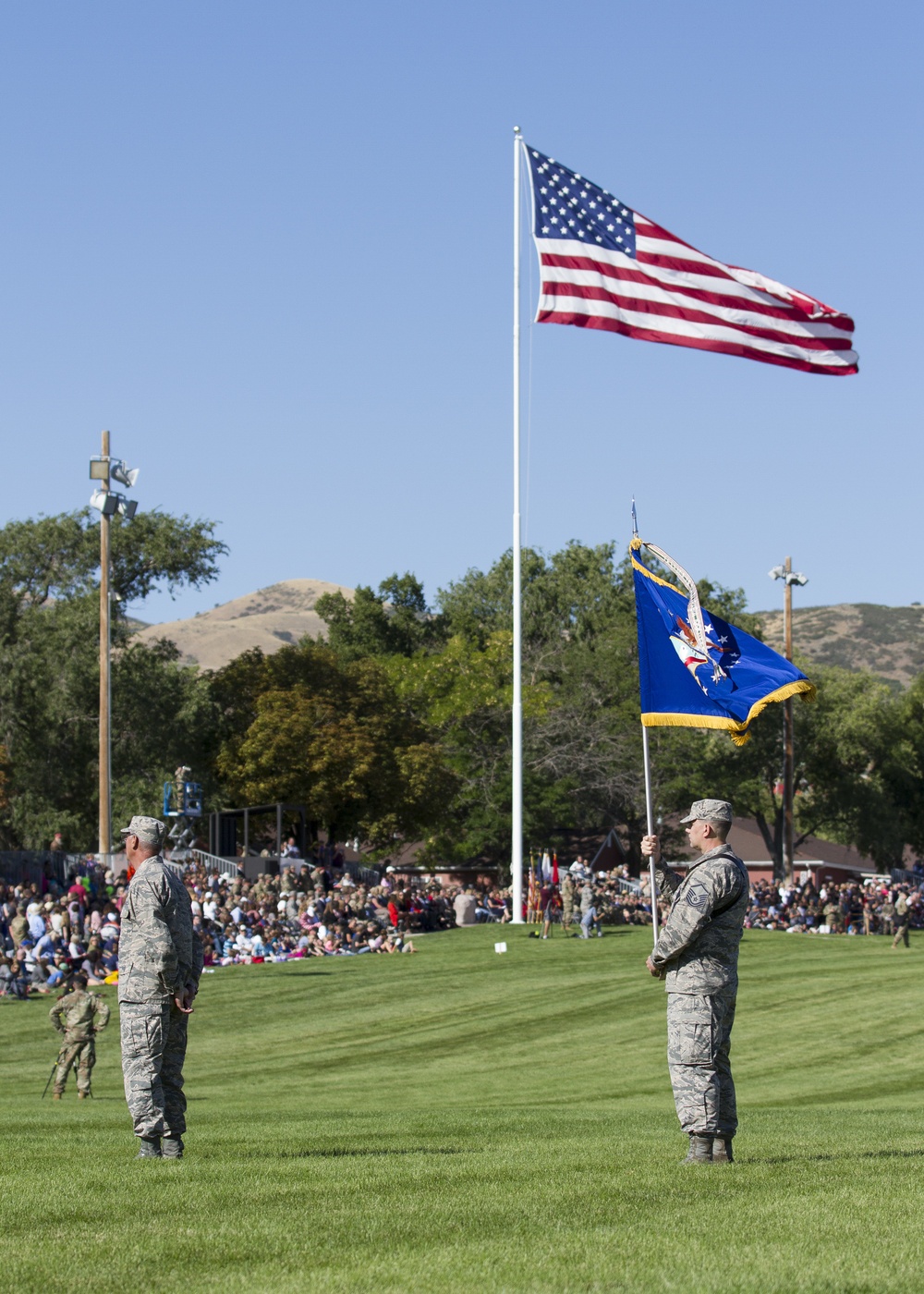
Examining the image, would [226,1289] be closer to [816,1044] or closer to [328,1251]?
[328,1251]

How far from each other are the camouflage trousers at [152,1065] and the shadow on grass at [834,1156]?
11.0 ft

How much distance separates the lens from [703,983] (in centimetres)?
881

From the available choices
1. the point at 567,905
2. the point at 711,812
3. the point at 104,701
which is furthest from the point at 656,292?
the point at 104,701

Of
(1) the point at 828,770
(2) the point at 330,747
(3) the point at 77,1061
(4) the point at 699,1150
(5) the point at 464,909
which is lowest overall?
(3) the point at 77,1061

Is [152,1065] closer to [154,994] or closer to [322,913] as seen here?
[154,994]

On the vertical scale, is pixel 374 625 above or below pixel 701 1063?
above

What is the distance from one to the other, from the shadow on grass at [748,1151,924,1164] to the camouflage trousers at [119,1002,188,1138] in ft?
11.0

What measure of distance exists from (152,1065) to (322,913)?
2988cm

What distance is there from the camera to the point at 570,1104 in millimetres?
19047

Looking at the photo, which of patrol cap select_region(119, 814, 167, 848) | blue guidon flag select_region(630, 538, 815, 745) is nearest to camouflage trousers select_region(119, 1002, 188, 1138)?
patrol cap select_region(119, 814, 167, 848)

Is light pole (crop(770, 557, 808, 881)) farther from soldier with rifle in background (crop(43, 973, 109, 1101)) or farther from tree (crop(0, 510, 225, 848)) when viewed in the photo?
soldier with rifle in background (crop(43, 973, 109, 1101))

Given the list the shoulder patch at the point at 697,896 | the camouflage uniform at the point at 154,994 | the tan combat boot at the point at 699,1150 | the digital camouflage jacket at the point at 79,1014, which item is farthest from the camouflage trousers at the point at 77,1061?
the shoulder patch at the point at 697,896

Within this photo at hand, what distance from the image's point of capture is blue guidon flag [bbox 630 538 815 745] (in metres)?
12.7

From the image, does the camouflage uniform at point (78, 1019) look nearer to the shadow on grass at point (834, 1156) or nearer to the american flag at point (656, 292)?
the shadow on grass at point (834, 1156)
